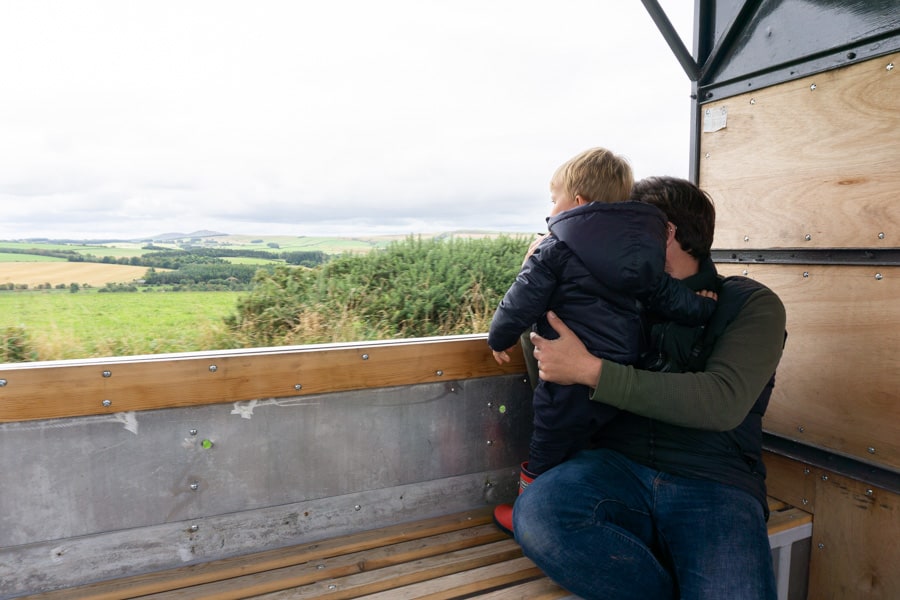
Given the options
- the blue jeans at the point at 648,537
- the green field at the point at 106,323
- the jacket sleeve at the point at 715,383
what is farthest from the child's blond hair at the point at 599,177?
the green field at the point at 106,323

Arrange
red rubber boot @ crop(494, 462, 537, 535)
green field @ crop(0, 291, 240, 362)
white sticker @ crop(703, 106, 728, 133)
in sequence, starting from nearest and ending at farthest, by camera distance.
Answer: red rubber boot @ crop(494, 462, 537, 535) < green field @ crop(0, 291, 240, 362) < white sticker @ crop(703, 106, 728, 133)

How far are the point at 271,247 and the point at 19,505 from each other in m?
1.62

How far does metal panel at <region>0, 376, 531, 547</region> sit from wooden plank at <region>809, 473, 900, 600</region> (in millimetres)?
1076

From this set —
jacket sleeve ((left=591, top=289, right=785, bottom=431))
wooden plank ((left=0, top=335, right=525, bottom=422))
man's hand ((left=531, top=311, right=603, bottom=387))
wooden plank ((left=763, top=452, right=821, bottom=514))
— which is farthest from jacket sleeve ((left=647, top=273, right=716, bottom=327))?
wooden plank ((left=763, top=452, right=821, bottom=514))

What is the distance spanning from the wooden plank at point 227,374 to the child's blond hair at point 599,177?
0.65 meters

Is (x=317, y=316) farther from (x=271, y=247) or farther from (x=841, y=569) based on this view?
(x=841, y=569)

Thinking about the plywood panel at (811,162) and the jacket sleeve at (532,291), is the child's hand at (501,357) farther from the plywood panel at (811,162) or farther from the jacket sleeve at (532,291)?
the plywood panel at (811,162)

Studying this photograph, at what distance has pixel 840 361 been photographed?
2031mm

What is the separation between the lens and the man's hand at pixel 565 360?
1784 millimetres

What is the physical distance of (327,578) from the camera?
1829 mm

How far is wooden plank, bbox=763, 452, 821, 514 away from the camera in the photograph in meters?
2.19

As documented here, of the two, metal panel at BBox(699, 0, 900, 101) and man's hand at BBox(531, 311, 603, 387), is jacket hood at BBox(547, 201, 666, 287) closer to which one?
man's hand at BBox(531, 311, 603, 387)

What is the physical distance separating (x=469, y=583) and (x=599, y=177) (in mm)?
1311

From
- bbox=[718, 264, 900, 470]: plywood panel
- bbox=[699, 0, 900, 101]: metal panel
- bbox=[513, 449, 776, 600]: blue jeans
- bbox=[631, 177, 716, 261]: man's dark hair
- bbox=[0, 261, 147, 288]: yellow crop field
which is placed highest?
bbox=[699, 0, 900, 101]: metal panel
